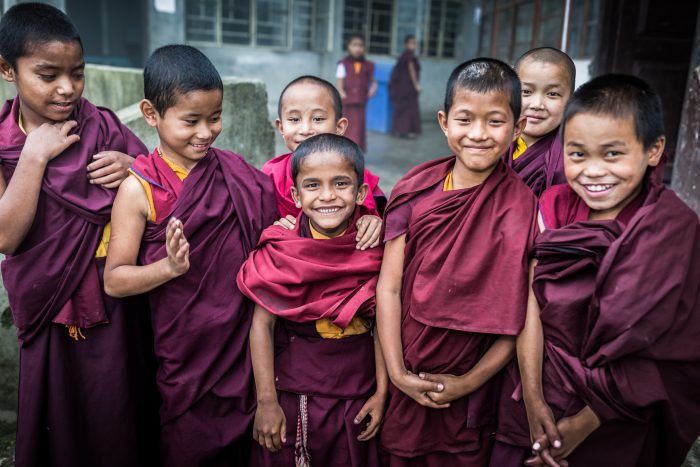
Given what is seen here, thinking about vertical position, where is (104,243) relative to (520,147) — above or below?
below

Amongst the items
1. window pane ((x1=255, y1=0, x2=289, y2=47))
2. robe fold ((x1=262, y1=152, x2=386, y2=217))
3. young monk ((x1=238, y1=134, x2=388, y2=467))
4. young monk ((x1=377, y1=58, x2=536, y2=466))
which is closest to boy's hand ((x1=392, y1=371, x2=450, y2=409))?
young monk ((x1=377, y1=58, x2=536, y2=466))

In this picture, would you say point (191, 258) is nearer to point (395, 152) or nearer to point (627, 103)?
point (627, 103)

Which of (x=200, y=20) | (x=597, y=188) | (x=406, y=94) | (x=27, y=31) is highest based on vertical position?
(x=200, y=20)

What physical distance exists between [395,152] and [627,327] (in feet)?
27.6

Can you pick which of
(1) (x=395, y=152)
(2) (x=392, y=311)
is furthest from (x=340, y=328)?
(1) (x=395, y=152)

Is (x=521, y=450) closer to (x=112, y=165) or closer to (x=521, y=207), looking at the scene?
(x=521, y=207)

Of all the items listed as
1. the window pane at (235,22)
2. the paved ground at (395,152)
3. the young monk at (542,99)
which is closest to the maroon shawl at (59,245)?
the young monk at (542,99)

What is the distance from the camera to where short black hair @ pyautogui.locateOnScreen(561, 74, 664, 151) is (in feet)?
5.11

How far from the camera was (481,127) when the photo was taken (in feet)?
5.57

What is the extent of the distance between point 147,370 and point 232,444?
454 mm

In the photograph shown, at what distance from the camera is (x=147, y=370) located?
2102mm

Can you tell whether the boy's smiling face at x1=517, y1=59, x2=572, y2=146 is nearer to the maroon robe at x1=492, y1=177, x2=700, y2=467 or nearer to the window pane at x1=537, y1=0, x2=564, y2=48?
the maroon robe at x1=492, y1=177, x2=700, y2=467

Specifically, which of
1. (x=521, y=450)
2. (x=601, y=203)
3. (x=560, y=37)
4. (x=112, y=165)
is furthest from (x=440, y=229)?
(x=560, y=37)

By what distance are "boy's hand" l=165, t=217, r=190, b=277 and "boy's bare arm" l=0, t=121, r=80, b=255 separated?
45cm
